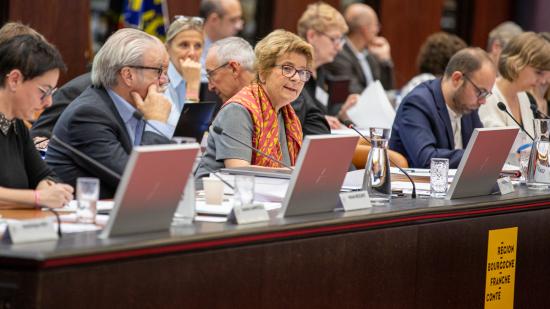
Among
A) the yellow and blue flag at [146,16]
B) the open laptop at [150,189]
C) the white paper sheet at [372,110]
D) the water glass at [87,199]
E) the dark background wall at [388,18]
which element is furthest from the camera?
the yellow and blue flag at [146,16]

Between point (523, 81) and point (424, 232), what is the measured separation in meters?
2.51

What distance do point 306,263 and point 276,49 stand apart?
1341 millimetres

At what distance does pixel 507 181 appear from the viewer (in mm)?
3875

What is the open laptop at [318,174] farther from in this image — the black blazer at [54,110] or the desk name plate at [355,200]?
the black blazer at [54,110]

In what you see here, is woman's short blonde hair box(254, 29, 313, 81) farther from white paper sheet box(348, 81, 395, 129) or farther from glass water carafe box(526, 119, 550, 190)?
white paper sheet box(348, 81, 395, 129)

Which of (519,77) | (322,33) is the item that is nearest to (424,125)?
(519,77)

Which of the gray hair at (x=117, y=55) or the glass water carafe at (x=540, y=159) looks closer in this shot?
the gray hair at (x=117, y=55)

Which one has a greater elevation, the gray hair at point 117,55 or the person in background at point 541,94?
the gray hair at point 117,55

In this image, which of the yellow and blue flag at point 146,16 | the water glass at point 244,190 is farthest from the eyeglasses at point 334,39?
the water glass at point 244,190

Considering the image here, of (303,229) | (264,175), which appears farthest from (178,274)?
(264,175)

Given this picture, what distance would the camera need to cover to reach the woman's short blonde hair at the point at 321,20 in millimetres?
7129

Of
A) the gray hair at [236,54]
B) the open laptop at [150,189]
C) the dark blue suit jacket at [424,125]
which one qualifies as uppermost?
the gray hair at [236,54]

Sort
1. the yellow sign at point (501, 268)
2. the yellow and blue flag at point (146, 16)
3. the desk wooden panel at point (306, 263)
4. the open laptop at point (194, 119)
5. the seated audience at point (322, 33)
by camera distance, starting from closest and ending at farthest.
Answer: the desk wooden panel at point (306, 263) → the yellow sign at point (501, 268) → the open laptop at point (194, 119) → the yellow and blue flag at point (146, 16) → the seated audience at point (322, 33)

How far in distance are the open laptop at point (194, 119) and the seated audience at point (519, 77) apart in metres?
1.77
